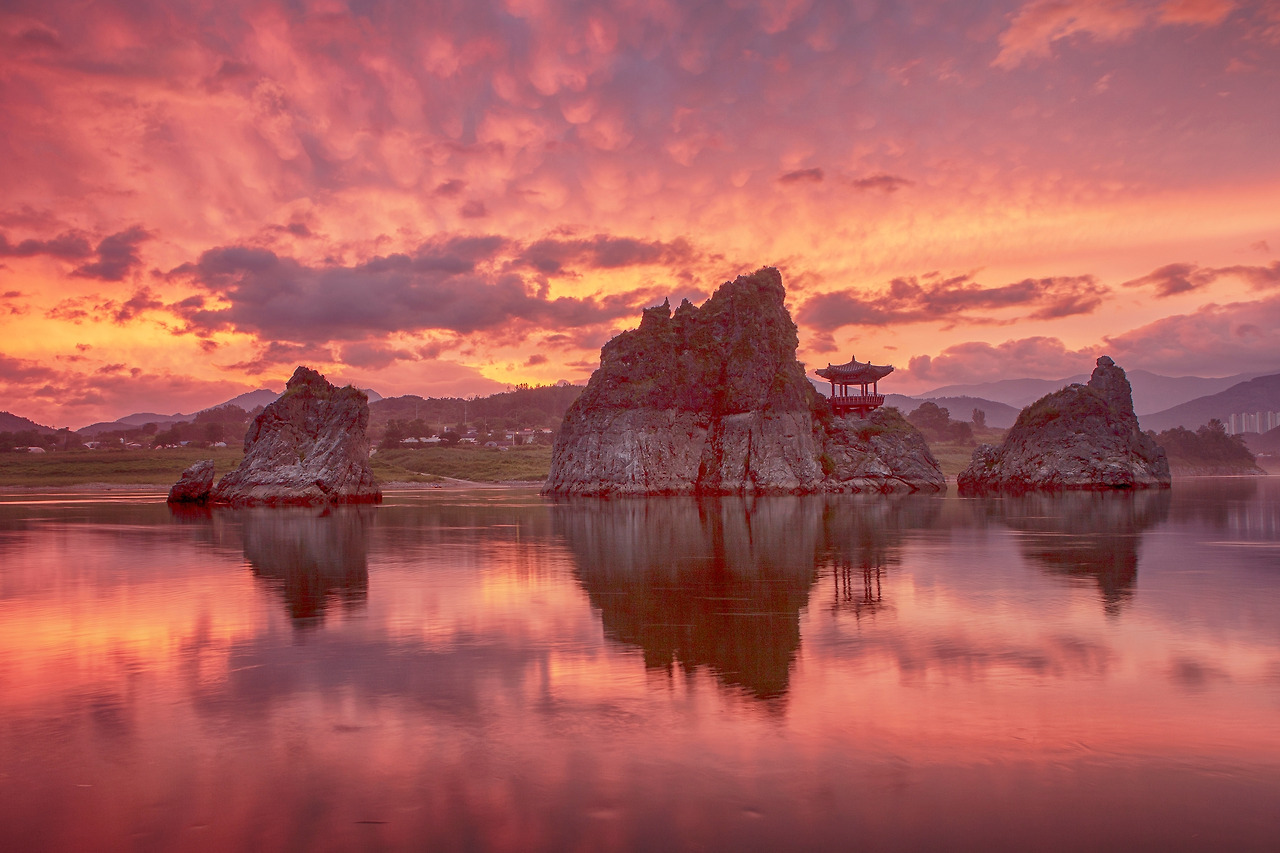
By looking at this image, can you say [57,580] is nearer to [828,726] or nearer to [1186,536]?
[828,726]

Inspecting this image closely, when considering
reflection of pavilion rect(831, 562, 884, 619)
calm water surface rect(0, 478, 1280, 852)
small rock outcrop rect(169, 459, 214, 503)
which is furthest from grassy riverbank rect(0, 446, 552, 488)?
calm water surface rect(0, 478, 1280, 852)

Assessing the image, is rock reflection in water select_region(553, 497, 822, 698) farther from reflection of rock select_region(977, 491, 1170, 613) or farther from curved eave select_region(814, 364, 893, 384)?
curved eave select_region(814, 364, 893, 384)

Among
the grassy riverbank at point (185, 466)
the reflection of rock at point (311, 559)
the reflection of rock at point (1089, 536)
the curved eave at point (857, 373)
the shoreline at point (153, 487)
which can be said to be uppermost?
the curved eave at point (857, 373)

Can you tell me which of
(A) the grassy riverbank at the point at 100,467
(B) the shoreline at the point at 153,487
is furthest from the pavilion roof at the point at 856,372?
(A) the grassy riverbank at the point at 100,467

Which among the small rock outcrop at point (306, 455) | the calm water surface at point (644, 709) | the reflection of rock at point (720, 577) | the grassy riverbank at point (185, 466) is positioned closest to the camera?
the calm water surface at point (644, 709)

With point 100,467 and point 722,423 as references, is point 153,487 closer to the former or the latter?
point 100,467

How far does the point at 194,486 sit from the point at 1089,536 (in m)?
79.2

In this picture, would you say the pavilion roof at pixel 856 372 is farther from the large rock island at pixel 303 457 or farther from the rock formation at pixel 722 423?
the large rock island at pixel 303 457

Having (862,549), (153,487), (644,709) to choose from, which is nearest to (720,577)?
(862,549)

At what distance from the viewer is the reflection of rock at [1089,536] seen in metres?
27.4

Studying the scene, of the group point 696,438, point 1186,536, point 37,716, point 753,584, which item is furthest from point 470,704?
point 696,438

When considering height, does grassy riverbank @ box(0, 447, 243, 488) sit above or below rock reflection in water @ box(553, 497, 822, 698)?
above

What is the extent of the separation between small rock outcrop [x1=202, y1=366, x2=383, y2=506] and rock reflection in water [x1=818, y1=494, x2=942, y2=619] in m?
49.1

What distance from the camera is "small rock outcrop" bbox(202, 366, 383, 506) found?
87125 mm
